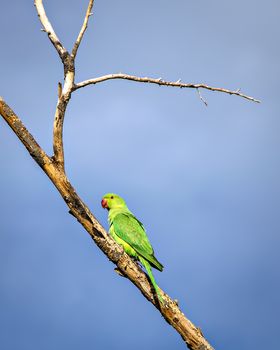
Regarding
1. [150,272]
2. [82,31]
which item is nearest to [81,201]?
[150,272]

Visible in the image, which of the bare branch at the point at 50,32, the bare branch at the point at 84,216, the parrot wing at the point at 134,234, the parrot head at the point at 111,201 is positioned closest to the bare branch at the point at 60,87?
the bare branch at the point at 50,32

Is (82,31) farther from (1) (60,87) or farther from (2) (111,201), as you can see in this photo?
(2) (111,201)

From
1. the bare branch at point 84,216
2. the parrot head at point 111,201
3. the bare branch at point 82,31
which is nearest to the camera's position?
the bare branch at point 84,216

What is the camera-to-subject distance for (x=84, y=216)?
21.1ft

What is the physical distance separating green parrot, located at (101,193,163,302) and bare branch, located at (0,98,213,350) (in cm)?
49

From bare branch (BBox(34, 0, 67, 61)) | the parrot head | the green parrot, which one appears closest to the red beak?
the parrot head

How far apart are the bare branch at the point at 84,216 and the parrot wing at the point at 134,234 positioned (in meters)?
0.93

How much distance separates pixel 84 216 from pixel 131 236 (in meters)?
1.85

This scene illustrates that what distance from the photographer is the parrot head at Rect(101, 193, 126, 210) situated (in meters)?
9.43

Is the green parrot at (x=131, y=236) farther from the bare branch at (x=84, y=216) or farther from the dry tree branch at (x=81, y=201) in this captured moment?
the bare branch at (x=84, y=216)

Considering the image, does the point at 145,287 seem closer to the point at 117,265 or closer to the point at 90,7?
the point at 117,265

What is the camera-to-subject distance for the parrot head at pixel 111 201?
30.9 ft

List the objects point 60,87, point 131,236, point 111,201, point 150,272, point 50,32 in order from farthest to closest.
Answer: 1. point 111,201
2. point 131,236
3. point 50,32
4. point 150,272
5. point 60,87

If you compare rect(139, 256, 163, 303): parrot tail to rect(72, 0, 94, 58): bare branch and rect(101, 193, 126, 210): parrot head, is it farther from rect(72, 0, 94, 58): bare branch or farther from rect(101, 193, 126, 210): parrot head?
rect(72, 0, 94, 58): bare branch
